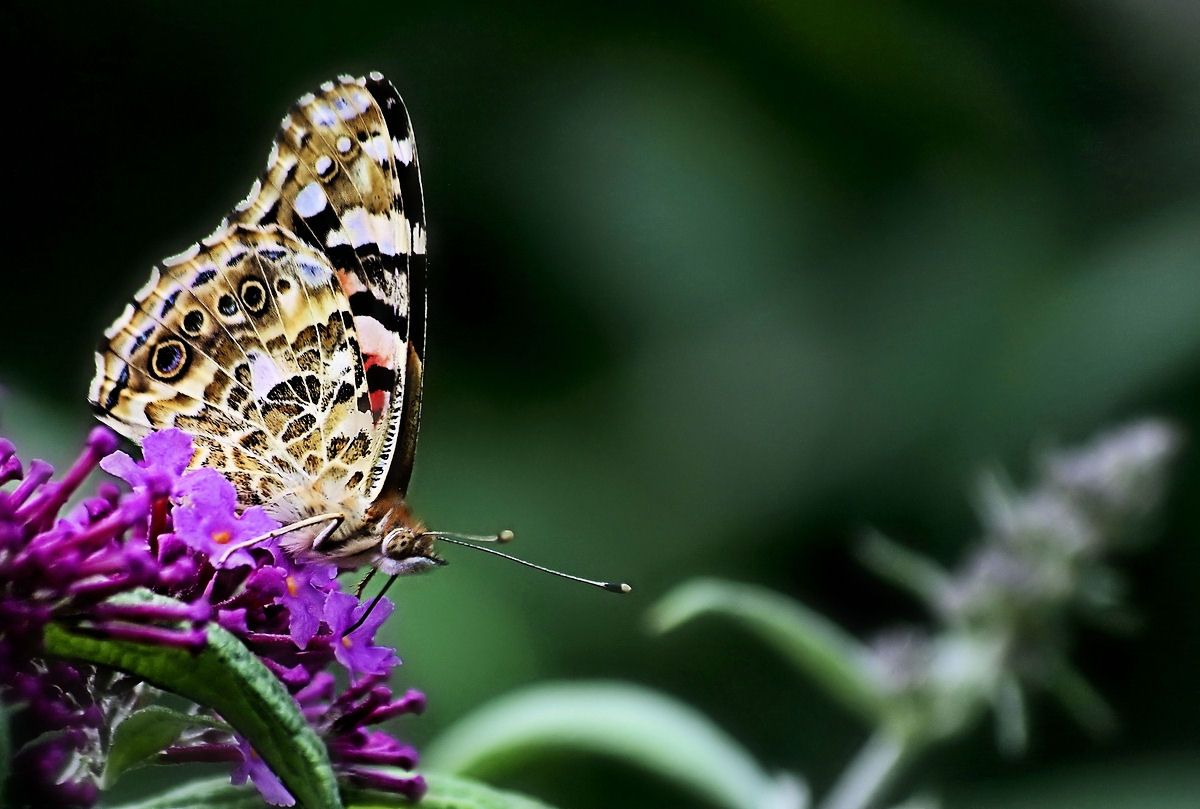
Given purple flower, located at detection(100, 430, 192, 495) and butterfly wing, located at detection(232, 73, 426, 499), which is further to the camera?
butterfly wing, located at detection(232, 73, 426, 499)

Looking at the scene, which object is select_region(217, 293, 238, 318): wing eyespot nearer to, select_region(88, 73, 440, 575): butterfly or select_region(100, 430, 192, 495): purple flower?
select_region(88, 73, 440, 575): butterfly

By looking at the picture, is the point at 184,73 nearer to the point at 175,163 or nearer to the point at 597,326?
the point at 175,163

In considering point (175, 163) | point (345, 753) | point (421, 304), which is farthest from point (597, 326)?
point (345, 753)

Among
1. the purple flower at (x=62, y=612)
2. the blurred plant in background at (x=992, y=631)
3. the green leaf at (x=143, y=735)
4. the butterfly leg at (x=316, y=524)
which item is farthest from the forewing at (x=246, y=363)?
the blurred plant in background at (x=992, y=631)

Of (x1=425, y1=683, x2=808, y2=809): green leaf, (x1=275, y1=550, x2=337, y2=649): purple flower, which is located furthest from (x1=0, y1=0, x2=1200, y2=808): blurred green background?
(x1=275, y1=550, x2=337, y2=649): purple flower

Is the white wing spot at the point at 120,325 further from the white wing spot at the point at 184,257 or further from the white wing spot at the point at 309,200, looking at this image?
the white wing spot at the point at 309,200
